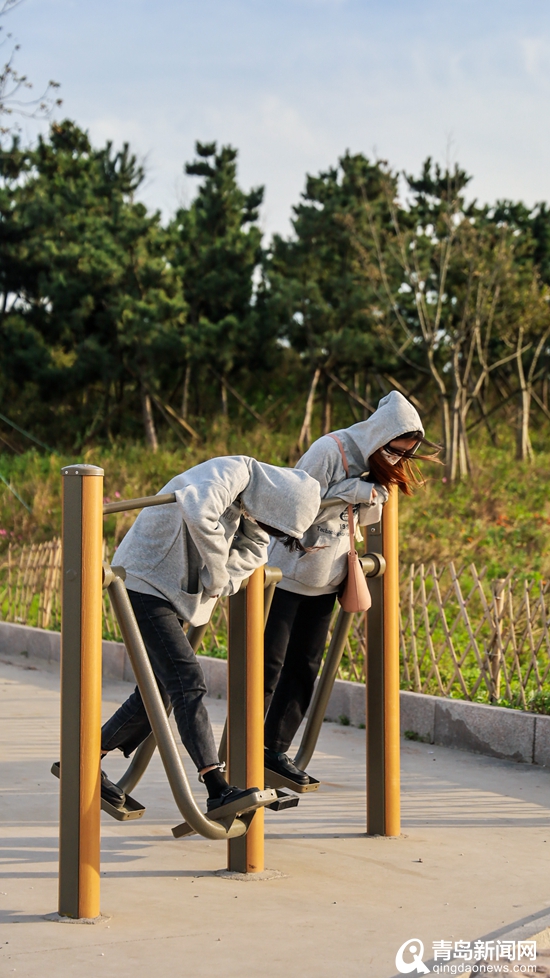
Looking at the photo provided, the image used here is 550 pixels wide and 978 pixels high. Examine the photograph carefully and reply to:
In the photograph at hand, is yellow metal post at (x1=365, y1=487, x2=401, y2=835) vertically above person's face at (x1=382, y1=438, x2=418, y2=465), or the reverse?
person's face at (x1=382, y1=438, x2=418, y2=465)

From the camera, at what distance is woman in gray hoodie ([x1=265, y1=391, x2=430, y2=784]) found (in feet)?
12.1

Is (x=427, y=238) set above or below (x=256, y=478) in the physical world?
above

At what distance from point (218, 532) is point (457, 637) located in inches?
199

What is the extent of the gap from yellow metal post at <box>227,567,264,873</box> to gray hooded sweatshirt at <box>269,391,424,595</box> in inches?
16.9

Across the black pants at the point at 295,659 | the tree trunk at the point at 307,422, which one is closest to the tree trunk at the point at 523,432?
the tree trunk at the point at 307,422

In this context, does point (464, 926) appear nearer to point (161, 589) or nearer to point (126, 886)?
point (126, 886)

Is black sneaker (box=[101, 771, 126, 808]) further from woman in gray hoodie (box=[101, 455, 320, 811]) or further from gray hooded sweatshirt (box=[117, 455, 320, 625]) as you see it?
gray hooded sweatshirt (box=[117, 455, 320, 625])

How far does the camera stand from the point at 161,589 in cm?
319

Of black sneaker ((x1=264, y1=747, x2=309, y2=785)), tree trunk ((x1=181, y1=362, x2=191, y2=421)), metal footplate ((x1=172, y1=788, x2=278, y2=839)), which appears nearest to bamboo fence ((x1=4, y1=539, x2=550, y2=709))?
black sneaker ((x1=264, y1=747, x2=309, y2=785))

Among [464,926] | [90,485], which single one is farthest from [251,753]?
[90,485]

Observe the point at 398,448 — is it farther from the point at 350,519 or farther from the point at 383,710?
the point at 383,710

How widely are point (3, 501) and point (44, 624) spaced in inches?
278

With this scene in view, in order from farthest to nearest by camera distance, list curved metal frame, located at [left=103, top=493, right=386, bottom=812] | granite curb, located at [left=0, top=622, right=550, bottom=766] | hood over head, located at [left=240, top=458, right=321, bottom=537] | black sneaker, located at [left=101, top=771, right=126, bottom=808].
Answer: granite curb, located at [left=0, top=622, right=550, bottom=766] → curved metal frame, located at [left=103, top=493, right=386, bottom=812] → black sneaker, located at [left=101, top=771, right=126, bottom=808] → hood over head, located at [left=240, top=458, right=321, bottom=537]

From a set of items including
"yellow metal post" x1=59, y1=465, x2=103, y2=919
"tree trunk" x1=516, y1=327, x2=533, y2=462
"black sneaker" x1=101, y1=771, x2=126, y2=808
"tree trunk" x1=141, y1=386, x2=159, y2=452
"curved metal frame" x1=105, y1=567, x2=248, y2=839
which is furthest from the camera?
"tree trunk" x1=141, y1=386, x2=159, y2=452
